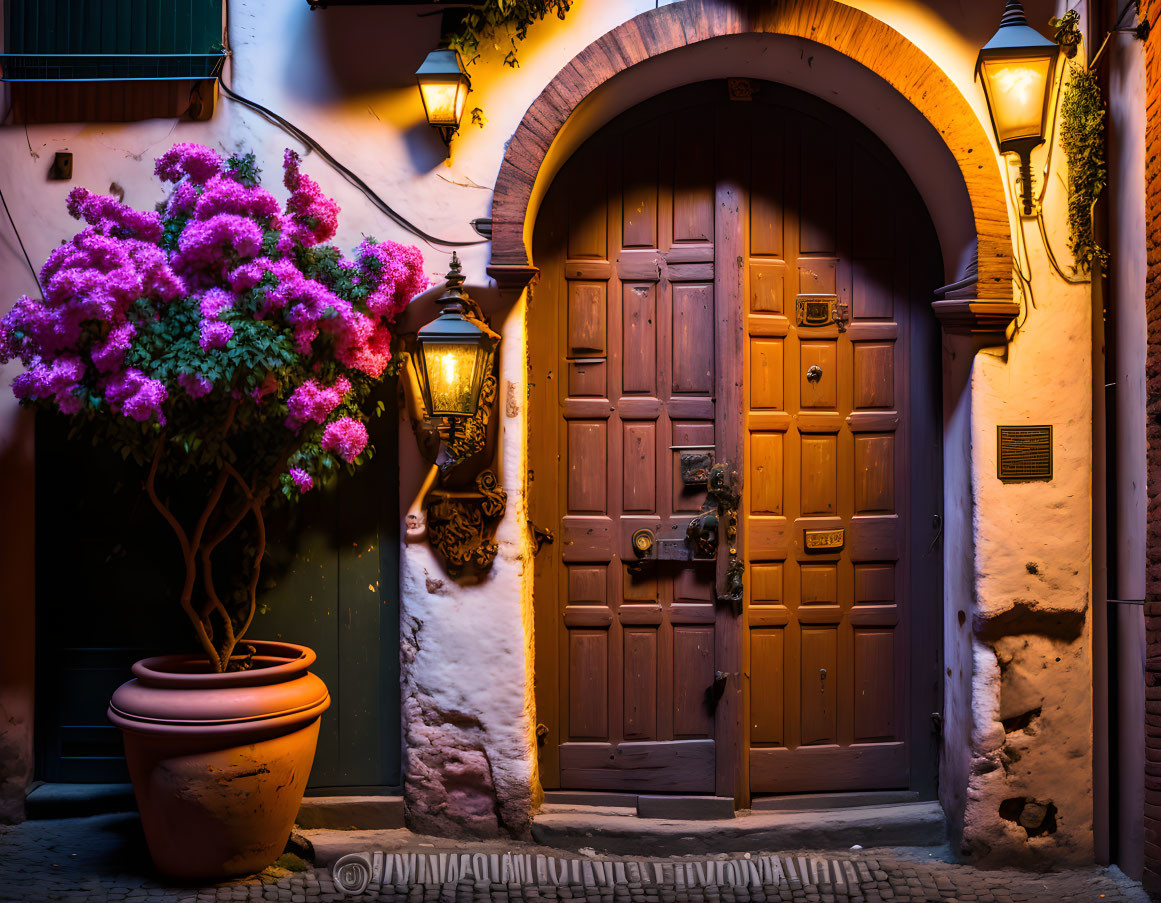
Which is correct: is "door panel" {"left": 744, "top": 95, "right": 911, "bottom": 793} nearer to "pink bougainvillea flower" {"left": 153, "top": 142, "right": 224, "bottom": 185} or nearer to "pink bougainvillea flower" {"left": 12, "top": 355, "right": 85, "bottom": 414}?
"pink bougainvillea flower" {"left": 153, "top": 142, "right": 224, "bottom": 185}

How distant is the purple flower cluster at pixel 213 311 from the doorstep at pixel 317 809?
1.41 meters

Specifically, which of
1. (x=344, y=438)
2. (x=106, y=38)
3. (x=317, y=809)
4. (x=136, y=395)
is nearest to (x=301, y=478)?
(x=344, y=438)

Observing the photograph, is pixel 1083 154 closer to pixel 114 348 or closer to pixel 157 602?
pixel 114 348

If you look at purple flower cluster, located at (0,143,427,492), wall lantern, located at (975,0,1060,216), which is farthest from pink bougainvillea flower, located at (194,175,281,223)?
wall lantern, located at (975,0,1060,216)

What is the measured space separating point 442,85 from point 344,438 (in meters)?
1.47

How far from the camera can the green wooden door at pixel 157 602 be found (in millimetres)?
3729

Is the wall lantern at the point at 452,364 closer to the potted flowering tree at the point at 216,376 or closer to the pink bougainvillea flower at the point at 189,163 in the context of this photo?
the potted flowering tree at the point at 216,376

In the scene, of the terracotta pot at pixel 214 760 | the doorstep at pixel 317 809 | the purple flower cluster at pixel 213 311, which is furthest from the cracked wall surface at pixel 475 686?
the purple flower cluster at pixel 213 311

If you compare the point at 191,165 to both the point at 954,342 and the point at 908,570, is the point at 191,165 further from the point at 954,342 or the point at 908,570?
the point at 908,570

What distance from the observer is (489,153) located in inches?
143

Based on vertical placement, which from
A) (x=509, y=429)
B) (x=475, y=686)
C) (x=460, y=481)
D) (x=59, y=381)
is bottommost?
(x=475, y=686)

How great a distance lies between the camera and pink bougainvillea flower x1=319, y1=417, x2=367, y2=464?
125 inches

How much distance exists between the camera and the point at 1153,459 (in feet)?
10.6

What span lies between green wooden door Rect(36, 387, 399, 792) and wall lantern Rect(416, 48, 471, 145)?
142 cm
